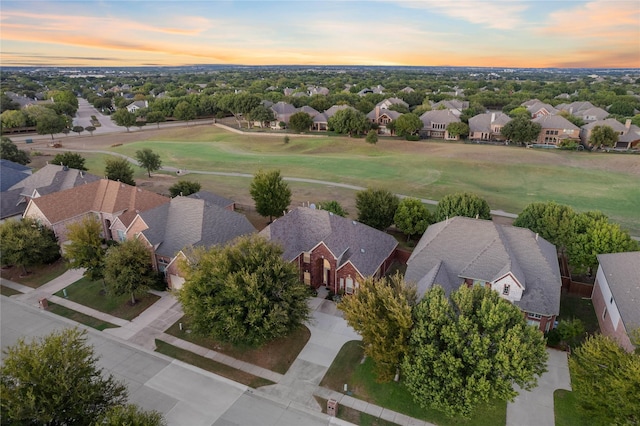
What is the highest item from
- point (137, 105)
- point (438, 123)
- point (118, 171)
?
point (137, 105)

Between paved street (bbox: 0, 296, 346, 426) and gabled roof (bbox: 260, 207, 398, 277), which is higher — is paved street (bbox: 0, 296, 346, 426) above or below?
below

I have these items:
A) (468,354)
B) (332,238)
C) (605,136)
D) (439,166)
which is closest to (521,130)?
(605,136)

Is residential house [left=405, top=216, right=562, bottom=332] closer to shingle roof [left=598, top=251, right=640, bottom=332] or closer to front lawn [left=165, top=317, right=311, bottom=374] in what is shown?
shingle roof [left=598, top=251, right=640, bottom=332]

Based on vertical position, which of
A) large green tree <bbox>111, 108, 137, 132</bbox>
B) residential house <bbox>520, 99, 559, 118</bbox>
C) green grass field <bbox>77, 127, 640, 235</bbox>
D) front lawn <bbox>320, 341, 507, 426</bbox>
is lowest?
front lawn <bbox>320, 341, 507, 426</bbox>

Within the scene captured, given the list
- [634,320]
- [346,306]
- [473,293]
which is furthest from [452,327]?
[634,320]

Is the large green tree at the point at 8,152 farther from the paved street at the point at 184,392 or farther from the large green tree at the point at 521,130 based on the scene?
the large green tree at the point at 521,130

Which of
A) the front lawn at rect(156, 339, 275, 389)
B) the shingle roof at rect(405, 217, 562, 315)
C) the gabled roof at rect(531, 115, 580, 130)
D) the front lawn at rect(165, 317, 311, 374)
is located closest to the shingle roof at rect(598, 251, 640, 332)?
the shingle roof at rect(405, 217, 562, 315)

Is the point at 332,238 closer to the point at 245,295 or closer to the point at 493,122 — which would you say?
the point at 245,295
